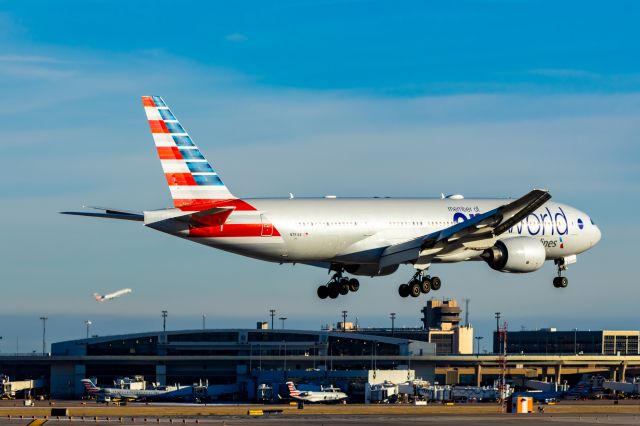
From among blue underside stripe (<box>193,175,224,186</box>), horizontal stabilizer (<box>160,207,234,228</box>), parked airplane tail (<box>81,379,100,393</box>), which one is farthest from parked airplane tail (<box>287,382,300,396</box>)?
horizontal stabilizer (<box>160,207,234,228</box>)

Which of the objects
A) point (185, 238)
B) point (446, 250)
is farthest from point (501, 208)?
Result: point (185, 238)

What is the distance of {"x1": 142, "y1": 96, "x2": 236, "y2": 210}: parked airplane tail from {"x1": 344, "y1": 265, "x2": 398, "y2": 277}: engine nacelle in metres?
10.6

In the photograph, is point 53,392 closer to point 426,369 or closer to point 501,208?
point 426,369

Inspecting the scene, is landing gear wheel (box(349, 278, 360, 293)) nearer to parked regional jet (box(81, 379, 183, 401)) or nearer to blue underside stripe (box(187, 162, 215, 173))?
blue underside stripe (box(187, 162, 215, 173))

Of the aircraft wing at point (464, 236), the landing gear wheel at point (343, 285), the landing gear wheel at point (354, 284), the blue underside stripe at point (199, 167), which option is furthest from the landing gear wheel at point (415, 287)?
the blue underside stripe at point (199, 167)

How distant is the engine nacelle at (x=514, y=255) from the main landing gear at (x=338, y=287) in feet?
27.6

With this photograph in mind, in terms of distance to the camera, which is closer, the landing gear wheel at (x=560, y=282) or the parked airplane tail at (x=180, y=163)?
the parked airplane tail at (x=180, y=163)

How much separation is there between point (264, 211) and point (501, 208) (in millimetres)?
13490

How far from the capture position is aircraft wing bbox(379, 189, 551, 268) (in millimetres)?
72250

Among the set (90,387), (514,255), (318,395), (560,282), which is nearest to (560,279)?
(560,282)

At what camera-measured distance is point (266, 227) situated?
71000 mm

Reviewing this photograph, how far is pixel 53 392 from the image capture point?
561 feet

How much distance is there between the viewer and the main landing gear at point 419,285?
75625 mm

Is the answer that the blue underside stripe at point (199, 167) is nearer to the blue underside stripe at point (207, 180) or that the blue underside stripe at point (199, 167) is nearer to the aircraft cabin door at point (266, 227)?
the blue underside stripe at point (207, 180)
